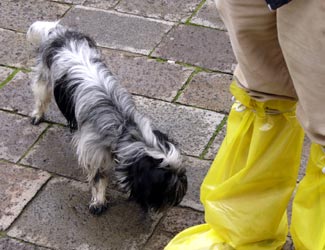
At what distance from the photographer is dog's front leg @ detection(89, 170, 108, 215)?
3.65m

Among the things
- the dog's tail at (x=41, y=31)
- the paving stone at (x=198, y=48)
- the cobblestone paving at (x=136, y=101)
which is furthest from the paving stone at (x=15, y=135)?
the paving stone at (x=198, y=48)

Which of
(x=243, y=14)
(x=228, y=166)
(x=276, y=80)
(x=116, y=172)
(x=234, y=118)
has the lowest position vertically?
(x=116, y=172)

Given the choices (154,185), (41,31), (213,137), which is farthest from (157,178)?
(41,31)

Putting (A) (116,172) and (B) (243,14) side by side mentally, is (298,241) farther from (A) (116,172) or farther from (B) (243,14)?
(B) (243,14)

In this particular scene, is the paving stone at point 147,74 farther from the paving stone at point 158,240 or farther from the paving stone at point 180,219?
the paving stone at point 158,240

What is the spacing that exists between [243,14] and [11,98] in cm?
247

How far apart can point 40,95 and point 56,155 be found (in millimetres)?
405

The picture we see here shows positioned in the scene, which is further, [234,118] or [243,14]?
[234,118]

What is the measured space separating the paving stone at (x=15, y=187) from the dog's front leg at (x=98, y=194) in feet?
1.16

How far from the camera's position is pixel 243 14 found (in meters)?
2.34

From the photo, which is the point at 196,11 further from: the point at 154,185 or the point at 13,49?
the point at 154,185

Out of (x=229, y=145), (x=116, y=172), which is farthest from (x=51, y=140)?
(x=229, y=145)

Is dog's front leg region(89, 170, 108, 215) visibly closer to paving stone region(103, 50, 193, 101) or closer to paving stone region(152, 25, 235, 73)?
paving stone region(103, 50, 193, 101)

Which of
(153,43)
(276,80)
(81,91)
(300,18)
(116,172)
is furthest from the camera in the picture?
(153,43)
